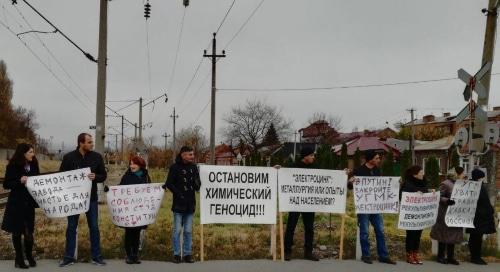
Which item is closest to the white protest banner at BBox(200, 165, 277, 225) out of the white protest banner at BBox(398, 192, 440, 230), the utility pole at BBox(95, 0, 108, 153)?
the white protest banner at BBox(398, 192, 440, 230)

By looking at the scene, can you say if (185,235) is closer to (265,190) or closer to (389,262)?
(265,190)

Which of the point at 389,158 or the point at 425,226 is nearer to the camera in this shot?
the point at 425,226

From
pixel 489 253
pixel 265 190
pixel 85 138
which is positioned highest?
pixel 85 138

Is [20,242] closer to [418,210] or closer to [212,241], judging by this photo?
[212,241]

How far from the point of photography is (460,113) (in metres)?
12.0

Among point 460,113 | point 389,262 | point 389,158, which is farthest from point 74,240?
point 389,158

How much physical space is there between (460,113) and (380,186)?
3.54 m

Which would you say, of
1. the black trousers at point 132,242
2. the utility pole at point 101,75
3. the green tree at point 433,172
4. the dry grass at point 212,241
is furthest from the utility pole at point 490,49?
the green tree at point 433,172

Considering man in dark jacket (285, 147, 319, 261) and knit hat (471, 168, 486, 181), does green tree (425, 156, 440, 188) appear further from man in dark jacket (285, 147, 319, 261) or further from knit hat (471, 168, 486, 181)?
man in dark jacket (285, 147, 319, 261)

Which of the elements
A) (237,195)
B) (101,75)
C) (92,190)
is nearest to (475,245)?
(237,195)

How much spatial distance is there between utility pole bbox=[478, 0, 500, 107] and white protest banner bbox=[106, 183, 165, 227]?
7.83 m

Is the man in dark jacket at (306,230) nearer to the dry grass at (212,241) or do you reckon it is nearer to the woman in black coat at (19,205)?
the dry grass at (212,241)

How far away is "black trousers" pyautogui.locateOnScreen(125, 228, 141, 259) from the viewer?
27.6ft

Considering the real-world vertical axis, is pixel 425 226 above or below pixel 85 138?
below
